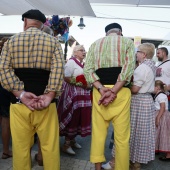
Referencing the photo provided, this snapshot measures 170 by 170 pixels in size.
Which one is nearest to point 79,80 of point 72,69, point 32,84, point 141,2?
point 72,69

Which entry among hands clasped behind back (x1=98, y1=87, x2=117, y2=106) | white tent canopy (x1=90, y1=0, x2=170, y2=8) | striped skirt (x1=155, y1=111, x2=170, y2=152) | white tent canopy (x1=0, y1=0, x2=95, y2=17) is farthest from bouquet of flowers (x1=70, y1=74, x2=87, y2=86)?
white tent canopy (x1=90, y1=0, x2=170, y2=8)

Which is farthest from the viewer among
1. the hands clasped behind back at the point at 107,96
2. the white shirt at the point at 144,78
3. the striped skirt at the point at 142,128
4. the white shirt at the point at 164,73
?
the white shirt at the point at 164,73

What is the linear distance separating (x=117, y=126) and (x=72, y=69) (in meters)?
1.19

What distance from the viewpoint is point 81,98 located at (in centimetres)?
308

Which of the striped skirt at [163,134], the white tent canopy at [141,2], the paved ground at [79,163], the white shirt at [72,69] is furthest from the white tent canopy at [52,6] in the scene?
the paved ground at [79,163]

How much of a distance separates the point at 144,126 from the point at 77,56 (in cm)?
138

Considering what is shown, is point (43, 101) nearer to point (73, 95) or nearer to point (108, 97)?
point (108, 97)

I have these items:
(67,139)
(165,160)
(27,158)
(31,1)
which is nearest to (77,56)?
(67,139)

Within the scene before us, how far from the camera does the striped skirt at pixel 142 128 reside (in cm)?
255

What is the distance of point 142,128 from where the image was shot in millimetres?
2572

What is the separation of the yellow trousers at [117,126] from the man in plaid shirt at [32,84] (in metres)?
0.49

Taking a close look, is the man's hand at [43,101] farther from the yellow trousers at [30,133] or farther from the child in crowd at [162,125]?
the child in crowd at [162,125]

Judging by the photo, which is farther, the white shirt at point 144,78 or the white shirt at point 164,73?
the white shirt at point 164,73

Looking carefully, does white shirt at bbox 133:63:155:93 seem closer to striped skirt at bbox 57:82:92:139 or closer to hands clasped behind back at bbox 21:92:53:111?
striped skirt at bbox 57:82:92:139
